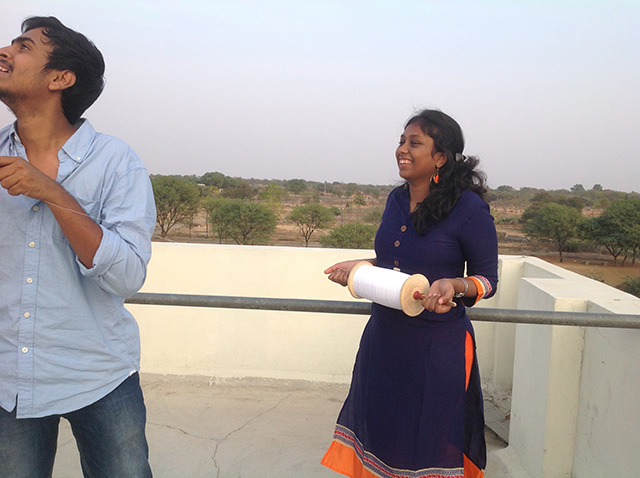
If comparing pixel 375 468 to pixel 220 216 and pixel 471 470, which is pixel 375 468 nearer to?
pixel 471 470

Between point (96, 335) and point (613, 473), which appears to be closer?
point (96, 335)

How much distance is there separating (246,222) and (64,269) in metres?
18.7

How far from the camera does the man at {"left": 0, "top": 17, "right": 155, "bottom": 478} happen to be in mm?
1203

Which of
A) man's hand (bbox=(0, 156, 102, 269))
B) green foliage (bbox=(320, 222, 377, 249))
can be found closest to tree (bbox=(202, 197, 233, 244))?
green foliage (bbox=(320, 222, 377, 249))

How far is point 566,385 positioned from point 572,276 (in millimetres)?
848

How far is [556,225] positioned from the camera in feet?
74.9

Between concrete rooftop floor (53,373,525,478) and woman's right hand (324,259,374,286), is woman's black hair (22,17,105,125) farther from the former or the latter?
concrete rooftop floor (53,373,525,478)

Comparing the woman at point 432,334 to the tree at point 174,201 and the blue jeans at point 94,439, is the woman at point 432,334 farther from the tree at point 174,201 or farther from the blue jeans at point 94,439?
the tree at point 174,201

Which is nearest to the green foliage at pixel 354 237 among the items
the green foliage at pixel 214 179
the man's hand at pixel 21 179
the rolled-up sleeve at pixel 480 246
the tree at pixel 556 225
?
the tree at pixel 556 225

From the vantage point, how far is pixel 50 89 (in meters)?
1.23

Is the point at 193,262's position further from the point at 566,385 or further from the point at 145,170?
the point at 145,170

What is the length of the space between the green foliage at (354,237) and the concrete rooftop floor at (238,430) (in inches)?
457

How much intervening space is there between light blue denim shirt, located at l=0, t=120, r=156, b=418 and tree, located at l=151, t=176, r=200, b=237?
22.4 m

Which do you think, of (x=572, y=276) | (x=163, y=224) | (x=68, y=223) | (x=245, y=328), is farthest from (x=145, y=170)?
(x=163, y=224)
